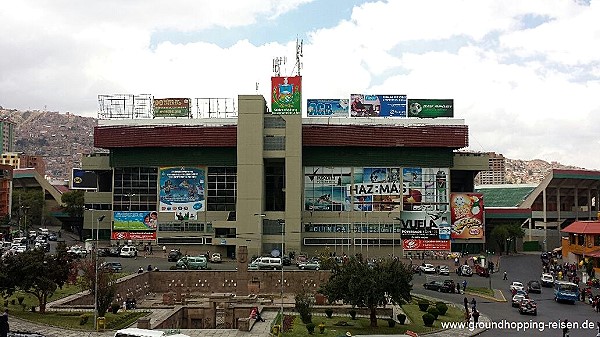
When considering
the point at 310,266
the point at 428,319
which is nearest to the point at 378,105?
the point at 310,266

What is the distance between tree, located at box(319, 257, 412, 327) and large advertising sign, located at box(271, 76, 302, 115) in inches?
2096

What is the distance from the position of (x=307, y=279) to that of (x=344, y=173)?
36.5 metres

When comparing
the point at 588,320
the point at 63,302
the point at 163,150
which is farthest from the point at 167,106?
the point at 588,320

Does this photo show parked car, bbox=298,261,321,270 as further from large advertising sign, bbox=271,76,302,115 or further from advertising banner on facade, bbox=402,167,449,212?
advertising banner on facade, bbox=402,167,449,212

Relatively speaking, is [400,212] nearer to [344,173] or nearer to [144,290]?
[344,173]

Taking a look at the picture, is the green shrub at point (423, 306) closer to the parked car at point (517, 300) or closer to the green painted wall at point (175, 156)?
the parked car at point (517, 300)

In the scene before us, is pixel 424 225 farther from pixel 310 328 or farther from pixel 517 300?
pixel 310 328

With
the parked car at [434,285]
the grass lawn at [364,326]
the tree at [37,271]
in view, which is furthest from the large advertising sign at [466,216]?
the tree at [37,271]

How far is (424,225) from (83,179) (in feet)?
202

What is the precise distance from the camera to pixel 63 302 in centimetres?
5094

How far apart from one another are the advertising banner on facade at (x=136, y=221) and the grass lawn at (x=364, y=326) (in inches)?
2273

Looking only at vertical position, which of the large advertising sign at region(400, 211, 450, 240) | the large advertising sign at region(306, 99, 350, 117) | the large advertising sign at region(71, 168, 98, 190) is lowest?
the large advertising sign at region(400, 211, 450, 240)

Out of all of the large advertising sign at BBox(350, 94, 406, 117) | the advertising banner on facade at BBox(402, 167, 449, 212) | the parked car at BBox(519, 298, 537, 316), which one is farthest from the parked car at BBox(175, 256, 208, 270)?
the parked car at BBox(519, 298, 537, 316)

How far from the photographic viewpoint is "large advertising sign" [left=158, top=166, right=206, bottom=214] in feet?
338
